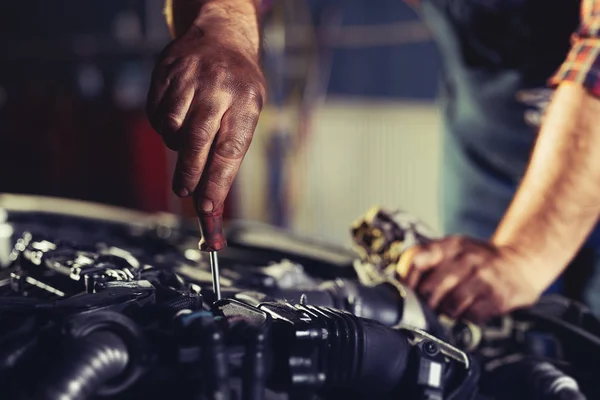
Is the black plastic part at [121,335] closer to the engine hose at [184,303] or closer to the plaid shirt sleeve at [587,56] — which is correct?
the engine hose at [184,303]

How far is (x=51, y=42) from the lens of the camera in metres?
4.90

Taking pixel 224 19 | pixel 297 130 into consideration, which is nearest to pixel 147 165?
pixel 297 130

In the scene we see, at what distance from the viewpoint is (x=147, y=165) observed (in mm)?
4059

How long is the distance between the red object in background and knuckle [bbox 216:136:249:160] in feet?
11.1

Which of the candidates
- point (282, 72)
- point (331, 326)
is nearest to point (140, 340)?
point (331, 326)

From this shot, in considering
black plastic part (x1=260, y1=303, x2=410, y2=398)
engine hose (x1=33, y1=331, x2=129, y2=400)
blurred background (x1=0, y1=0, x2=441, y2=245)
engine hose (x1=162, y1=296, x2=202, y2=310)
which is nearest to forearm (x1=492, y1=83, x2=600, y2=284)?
black plastic part (x1=260, y1=303, x2=410, y2=398)

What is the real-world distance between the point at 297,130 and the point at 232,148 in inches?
129

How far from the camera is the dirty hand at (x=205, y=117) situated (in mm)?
705

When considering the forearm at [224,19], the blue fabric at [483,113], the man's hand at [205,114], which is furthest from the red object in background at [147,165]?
the man's hand at [205,114]

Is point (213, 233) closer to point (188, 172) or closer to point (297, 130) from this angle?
point (188, 172)

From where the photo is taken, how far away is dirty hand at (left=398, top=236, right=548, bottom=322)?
90 centimetres

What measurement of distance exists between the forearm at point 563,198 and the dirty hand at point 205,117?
18.3 inches

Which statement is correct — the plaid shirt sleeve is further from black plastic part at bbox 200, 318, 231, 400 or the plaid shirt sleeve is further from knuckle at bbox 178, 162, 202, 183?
black plastic part at bbox 200, 318, 231, 400

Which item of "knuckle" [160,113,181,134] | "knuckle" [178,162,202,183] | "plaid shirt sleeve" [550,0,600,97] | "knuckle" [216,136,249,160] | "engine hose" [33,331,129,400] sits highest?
"plaid shirt sleeve" [550,0,600,97]
